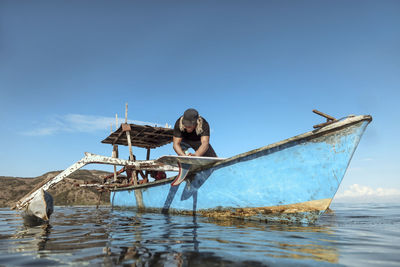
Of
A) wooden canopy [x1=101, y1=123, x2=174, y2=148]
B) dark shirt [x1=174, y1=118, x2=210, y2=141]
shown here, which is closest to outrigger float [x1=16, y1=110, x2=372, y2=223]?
dark shirt [x1=174, y1=118, x2=210, y2=141]

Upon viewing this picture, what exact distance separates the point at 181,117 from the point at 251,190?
232 centimetres

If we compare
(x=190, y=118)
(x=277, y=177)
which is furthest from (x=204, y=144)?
(x=277, y=177)

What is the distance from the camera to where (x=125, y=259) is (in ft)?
5.87

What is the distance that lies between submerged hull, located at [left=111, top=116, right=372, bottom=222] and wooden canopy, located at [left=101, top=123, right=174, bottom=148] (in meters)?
5.78

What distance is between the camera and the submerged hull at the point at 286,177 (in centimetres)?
391

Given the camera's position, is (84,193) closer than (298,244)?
No

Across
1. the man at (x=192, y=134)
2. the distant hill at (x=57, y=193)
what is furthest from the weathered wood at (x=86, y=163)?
the distant hill at (x=57, y=193)

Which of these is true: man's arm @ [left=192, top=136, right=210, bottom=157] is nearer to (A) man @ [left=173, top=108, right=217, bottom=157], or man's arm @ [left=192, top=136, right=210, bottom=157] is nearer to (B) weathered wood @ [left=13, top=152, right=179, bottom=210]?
(A) man @ [left=173, top=108, right=217, bottom=157]

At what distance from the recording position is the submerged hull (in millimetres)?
3906

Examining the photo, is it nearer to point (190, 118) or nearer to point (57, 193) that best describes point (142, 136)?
point (190, 118)

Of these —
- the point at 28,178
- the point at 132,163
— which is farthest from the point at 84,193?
the point at 132,163

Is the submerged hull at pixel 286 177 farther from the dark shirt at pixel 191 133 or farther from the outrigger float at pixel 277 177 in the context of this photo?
the dark shirt at pixel 191 133

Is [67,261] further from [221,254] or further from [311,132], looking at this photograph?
[311,132]

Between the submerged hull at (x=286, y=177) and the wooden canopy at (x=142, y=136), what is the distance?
5.78 m
